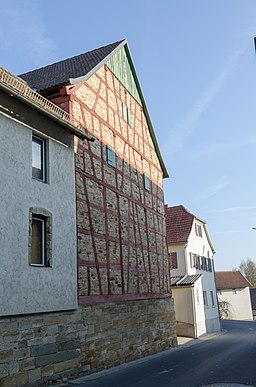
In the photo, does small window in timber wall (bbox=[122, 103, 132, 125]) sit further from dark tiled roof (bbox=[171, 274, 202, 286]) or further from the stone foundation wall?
dark tiled roof (bbox=[171, 274, 202, 286])

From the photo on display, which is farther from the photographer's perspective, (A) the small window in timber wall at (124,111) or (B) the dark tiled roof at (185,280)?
(B) the dark tiled roof at (185,280)

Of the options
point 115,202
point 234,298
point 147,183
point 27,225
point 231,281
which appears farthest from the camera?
point 231,281

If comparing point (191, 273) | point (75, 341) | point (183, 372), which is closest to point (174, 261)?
point (191, 273)

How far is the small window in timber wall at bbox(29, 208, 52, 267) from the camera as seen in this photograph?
10.5m

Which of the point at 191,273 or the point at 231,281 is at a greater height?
the point at 191,273

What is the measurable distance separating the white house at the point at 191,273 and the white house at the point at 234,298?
19119 mm

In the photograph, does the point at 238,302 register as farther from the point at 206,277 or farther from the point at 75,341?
the point at 75,341

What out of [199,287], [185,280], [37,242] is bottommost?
[199,287]

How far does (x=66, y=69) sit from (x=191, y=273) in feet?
54.4

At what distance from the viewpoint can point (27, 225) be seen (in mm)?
10234

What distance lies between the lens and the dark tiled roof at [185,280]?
24.6 m

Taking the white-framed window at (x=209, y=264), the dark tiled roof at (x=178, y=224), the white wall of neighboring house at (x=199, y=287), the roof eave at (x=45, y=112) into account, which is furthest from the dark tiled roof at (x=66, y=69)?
the white-framed window at (x=209, y=264)

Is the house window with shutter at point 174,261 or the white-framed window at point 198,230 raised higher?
the white-framed window at point 198,230

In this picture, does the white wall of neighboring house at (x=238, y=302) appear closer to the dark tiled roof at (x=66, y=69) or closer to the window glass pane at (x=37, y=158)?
the dark tiled roof at (x=66, y=69)
